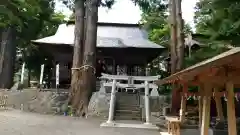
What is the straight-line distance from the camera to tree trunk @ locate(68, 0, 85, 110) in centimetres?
1530

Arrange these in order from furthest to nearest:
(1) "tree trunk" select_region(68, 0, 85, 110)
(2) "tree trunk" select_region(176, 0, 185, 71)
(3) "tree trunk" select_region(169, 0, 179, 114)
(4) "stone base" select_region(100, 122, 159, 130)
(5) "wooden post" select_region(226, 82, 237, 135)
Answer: (1) "tree trunk" select_region(68, 0, 85, 110) → (2) "tree trunk" select_region(176, 0, 185, 71) → (3) "tree trunk" select_region(169, 0, 179, 114) → (4) "stone base" select_region(100, 122, 159, 130) → (5) "wooden post" select_region(226, 82, 237, 135)

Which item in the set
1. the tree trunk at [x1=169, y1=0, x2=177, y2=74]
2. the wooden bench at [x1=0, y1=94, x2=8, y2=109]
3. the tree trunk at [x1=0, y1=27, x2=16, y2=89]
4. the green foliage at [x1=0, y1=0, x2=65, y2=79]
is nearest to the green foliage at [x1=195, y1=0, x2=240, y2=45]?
the tree trunk at [x1=169, y1=0, x2=177, y2=74]

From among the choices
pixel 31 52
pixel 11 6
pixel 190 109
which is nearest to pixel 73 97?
pixel 190 109

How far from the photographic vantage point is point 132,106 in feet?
48.9

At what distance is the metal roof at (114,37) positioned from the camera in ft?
58.4

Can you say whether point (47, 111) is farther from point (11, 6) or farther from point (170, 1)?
point (11, 6)

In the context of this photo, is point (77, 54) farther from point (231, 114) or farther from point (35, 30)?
point (231, 114)

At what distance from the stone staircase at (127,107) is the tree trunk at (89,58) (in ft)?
5.03

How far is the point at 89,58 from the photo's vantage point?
50.8 ft

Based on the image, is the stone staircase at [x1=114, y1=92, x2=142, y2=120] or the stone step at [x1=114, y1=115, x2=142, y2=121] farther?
the stone staircase at [x1=114, y1=92, x2=142, y2=120]

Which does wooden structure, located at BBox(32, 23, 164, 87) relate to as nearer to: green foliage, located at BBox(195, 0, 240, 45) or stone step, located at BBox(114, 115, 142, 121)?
stone step, located at BBox(114, 115, 142, 121)

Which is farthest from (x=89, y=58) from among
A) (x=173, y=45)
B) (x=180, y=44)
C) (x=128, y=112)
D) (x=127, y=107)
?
(x=180, y=44)

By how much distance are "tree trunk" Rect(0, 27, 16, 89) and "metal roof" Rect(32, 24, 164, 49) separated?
3.21m

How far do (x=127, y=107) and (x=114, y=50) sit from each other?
4.82 m
